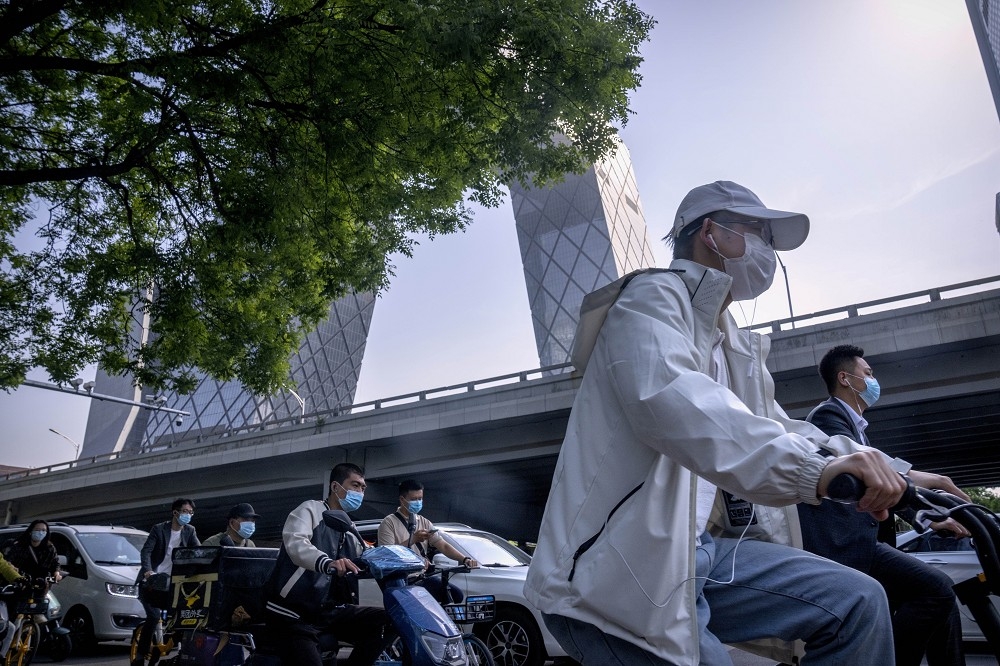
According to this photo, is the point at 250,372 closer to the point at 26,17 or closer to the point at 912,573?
the point at 26,17

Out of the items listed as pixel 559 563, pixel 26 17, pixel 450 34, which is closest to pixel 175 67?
pixel 26 17

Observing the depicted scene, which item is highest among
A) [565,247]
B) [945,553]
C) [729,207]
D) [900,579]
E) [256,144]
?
[565,247]

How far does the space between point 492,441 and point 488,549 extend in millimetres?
17825

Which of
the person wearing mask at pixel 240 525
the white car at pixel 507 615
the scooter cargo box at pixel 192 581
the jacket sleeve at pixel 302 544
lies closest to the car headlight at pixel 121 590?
the person wearing mask at pixel 240 525

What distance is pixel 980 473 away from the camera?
37625mm

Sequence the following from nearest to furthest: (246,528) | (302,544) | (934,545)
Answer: (302,544) → (934,545) → (246,528)

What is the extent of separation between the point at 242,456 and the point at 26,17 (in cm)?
2646

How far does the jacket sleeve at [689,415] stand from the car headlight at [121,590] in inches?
489

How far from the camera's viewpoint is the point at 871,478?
4.77 feet

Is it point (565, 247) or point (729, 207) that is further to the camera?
point (565, 247)

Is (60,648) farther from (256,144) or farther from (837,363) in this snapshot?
(837,363)

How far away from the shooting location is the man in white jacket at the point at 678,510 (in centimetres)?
152

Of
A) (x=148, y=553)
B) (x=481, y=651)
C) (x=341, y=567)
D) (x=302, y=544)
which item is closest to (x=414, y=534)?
A: (x=481, y=651)

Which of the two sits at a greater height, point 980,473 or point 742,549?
point 980,473
